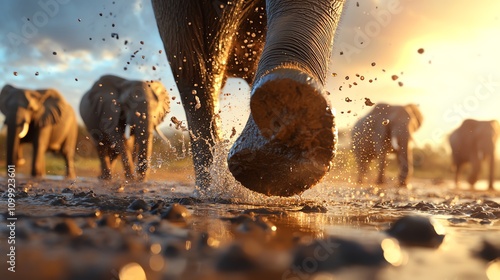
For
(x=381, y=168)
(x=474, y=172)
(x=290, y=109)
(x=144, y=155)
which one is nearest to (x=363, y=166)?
(x=381, y=168)

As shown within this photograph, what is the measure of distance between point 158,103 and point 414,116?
5279mm

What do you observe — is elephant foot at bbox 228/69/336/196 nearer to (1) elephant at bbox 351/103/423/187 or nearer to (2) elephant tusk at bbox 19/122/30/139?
(1) elephant at bbox 351/103/423/187

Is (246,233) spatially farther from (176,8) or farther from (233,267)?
(176,8)

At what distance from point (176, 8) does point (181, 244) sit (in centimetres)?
248

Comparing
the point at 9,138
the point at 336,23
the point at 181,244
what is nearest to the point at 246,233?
the point at 181,244

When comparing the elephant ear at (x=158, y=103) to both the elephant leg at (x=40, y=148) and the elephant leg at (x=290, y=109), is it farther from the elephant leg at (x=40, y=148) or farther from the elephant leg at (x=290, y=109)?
the elephant leg at (x=290, y=109)

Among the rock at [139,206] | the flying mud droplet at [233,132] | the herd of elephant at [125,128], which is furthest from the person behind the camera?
the herd of elephant at [125,128]

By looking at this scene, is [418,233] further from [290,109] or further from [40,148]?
[40,148]

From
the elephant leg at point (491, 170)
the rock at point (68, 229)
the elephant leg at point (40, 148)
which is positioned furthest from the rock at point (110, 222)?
the elephant leg at point (491, 170)

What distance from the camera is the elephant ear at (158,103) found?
23.9 ft

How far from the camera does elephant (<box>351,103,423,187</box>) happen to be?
9.18m

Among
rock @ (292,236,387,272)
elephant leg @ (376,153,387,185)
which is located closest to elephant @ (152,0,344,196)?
rock @ (292,236,387,272)

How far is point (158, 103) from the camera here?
7496 millimetres

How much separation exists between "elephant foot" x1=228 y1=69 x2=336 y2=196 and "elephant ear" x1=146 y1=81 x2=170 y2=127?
17.8 feet
